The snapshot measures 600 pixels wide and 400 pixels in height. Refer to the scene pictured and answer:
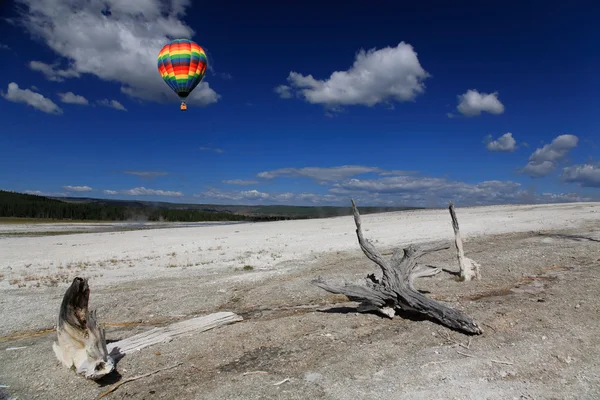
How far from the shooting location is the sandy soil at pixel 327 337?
627cm

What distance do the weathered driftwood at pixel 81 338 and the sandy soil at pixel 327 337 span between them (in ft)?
0.90

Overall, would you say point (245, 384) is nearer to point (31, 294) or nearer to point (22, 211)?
point (31, 294)

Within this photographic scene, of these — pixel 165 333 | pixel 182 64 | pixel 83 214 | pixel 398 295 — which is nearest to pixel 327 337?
pixel 398 295

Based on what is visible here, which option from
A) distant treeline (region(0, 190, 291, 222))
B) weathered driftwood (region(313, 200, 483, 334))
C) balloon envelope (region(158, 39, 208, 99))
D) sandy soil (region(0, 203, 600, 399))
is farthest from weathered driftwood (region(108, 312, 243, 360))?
distant treeline (region(0, 190, 291, 222))

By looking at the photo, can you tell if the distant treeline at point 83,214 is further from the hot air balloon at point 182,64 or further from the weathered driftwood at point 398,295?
the weathered driftwood at point 398,295

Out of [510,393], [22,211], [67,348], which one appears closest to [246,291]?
[67,348]

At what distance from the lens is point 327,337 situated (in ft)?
27.0

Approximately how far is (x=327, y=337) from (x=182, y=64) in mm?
22362

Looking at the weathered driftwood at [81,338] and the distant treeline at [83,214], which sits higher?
the distant treeline at [83,214]

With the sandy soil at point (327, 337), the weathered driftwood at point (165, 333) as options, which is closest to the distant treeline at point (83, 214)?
the sandy soil at point (327, 337)

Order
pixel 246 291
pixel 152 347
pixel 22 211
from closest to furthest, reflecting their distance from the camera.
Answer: pixel 152 347, pixel 246 291, pixel 22 211

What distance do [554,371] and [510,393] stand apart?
1.14 metres

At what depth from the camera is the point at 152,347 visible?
26.5 ft

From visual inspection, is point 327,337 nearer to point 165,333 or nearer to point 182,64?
point 165,333
